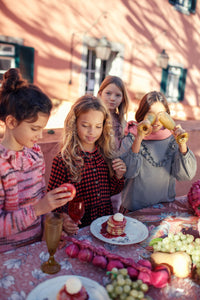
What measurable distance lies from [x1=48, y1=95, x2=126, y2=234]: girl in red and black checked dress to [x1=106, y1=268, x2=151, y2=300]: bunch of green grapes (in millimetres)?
743

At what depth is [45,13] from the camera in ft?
19.0

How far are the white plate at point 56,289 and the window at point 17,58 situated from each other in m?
4.98

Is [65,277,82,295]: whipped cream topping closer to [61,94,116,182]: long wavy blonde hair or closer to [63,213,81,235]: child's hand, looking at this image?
[63,213,81,235]: child's hand

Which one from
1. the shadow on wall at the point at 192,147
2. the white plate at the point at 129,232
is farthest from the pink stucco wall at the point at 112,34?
the white plate at the point at 129,232

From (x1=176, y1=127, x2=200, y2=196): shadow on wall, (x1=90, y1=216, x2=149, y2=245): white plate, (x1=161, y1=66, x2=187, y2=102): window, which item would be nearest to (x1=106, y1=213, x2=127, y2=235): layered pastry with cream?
(x1=90, y1=216, x2=149, y2=245): white plate

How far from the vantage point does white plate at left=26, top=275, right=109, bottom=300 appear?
102cm

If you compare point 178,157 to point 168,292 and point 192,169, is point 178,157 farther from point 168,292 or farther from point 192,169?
point 168,292

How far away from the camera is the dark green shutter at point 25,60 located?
18.0 ft

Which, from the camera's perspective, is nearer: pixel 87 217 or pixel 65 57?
pixel 87 217

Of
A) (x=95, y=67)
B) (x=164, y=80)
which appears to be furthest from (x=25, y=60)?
(x=164, y=80)

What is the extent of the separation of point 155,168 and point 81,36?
Answer: 17.4ft

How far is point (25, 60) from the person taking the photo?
18.4 ft

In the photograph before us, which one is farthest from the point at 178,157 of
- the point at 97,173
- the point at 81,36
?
the point at 81,36

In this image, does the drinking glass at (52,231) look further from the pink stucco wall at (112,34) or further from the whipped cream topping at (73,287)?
the pink stucco wall at (112,34)
